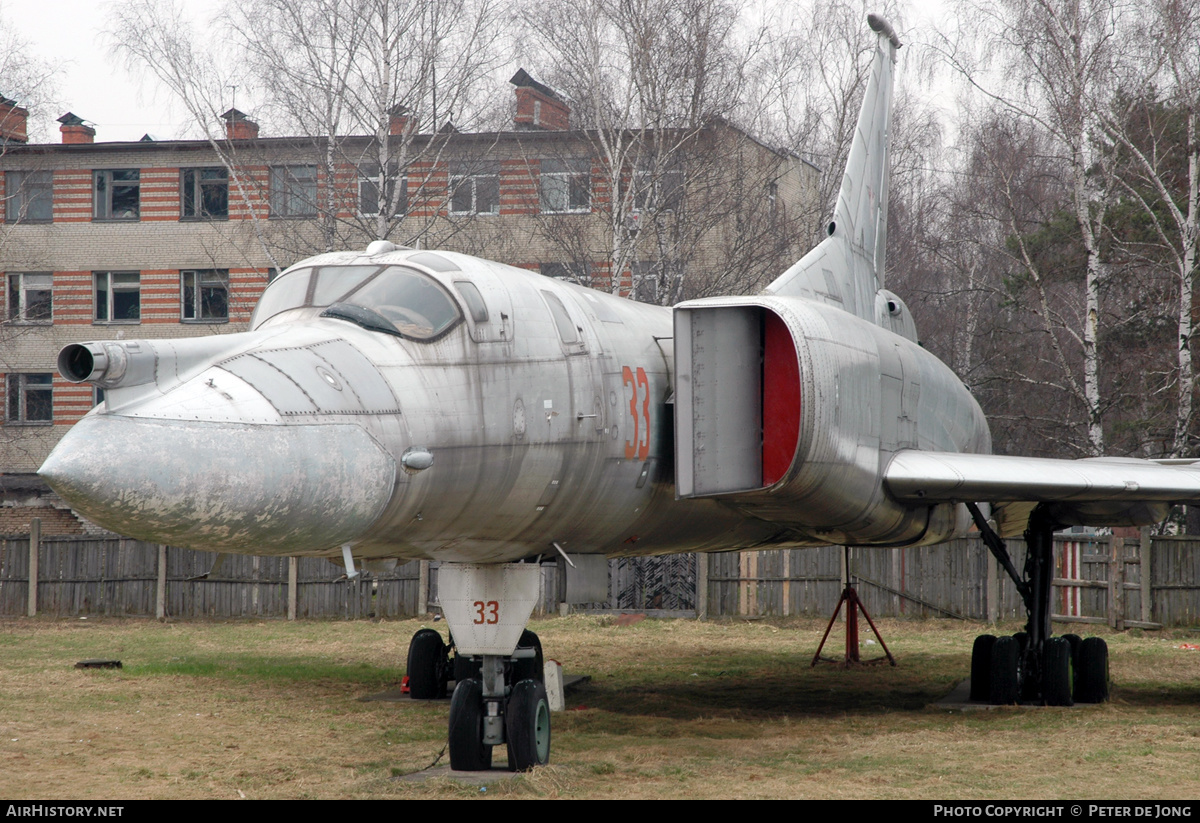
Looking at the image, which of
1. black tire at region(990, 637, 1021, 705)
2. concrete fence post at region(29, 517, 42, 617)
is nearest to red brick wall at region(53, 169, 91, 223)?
concrete fence post at region(29, 517, 42, 617)

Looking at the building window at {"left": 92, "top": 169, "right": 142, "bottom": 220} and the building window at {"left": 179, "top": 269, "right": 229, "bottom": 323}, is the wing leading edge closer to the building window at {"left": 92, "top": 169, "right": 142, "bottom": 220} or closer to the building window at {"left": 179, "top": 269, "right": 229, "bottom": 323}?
the building window at {"left": 179, "top": 269, "right": 229, "bottom": 323}

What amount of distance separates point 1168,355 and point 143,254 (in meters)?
22.7

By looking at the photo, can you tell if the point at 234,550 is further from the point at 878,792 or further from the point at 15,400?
the point at 15,400

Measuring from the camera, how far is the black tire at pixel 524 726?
7656mm

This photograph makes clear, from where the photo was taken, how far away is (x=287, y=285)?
758 centimetres

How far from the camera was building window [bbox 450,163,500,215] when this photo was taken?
75.0 feet

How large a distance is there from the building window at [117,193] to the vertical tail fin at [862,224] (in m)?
21.2

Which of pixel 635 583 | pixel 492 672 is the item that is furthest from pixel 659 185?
pixel 492 672

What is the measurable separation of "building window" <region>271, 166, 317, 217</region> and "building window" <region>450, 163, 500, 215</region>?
8.61ft

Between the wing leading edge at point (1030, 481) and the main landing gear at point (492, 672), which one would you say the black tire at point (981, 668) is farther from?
the main landing gear at point (492, 672)

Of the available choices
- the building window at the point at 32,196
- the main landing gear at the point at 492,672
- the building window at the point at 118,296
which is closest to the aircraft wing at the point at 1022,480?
the main landing gear at the point at 492,672

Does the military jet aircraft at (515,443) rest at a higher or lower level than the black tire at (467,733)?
higher

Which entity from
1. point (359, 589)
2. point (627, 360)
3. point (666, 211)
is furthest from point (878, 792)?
point (666, 211)

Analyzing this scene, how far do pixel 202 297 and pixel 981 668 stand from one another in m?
22.9
